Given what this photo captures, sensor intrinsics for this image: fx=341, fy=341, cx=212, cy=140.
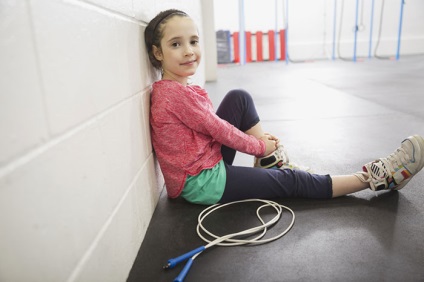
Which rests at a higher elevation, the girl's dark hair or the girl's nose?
the girl's dark hair

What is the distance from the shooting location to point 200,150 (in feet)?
3.61

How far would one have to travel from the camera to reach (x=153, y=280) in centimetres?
80

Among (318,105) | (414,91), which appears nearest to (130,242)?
(318,105)

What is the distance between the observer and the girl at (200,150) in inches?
42.0

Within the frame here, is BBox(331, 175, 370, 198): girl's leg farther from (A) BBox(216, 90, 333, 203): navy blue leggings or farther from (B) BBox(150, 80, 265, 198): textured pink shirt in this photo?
(B) BBox(150, 80, 265, 198): textured pink shirt

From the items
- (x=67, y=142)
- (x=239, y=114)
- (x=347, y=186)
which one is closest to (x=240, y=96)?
(x=239, y=114)

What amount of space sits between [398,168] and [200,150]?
2.16 ft

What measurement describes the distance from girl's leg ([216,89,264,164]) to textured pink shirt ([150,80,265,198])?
0.17 meters

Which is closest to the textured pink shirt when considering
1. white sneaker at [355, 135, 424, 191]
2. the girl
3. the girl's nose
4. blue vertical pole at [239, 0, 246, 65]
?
the girl

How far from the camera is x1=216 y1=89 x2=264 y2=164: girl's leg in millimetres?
1313

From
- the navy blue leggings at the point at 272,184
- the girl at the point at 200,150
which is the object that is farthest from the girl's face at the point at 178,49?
the navy blue leggings at the point at 272,184

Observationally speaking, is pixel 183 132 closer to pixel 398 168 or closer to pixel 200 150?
pixel 200 150

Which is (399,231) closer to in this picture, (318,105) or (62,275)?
(62,275)

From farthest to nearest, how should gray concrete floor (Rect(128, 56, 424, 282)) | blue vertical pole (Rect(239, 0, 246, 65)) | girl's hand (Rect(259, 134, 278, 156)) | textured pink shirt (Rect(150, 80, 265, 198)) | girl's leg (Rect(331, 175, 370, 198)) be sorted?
blue vertical pole (Rect(239, 0, 246, 65)) → girl's hand (Rect(259, 134, 278, 156)) → girl's leg (Rect(331, 175, 370, 198)) → textured pink shirt (Rect(150, 80, 265, 198)) → gray concrete floor (Rect(128, 56, 424, 282))
